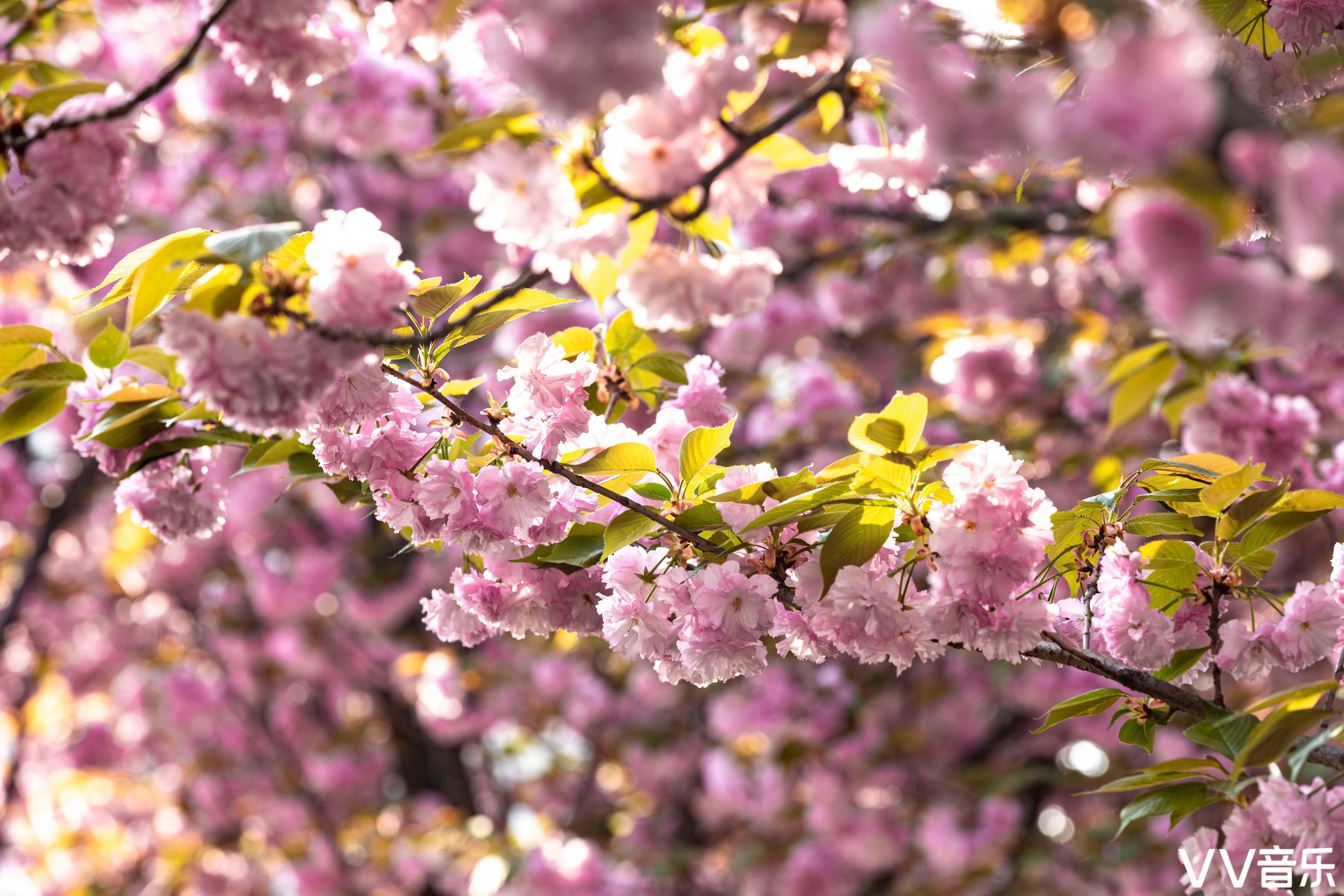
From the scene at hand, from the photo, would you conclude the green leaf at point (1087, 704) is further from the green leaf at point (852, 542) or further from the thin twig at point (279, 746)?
the thin twig at point (279, 746)

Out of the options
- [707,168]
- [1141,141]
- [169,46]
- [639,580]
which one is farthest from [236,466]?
[1141,141]

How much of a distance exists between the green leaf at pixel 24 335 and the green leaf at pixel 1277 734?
5.10 ft

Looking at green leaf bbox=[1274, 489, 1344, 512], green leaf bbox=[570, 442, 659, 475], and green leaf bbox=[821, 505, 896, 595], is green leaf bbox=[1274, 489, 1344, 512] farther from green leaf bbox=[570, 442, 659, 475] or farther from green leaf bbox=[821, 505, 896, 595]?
green leaf bbox=[570, 442, 659, 475]

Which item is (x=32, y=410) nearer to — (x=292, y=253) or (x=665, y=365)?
(x=292, y=253)

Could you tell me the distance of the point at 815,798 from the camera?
4609 mm

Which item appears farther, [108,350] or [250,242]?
[108,350]

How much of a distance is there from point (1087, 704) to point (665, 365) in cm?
76

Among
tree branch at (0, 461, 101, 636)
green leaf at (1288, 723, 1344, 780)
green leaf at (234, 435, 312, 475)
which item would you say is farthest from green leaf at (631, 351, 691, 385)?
tree branch at (0, 461, 101, 636)

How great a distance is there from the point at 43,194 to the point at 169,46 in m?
3.46

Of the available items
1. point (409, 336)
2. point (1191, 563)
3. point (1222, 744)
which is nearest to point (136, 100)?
point (409, 336)

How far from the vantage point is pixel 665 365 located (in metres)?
1.48

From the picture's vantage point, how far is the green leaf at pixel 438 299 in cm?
118

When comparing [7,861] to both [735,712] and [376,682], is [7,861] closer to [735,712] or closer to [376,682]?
[376,682]

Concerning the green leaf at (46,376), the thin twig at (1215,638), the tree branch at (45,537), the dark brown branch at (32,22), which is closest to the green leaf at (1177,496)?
the thin twig at (1215,638)
